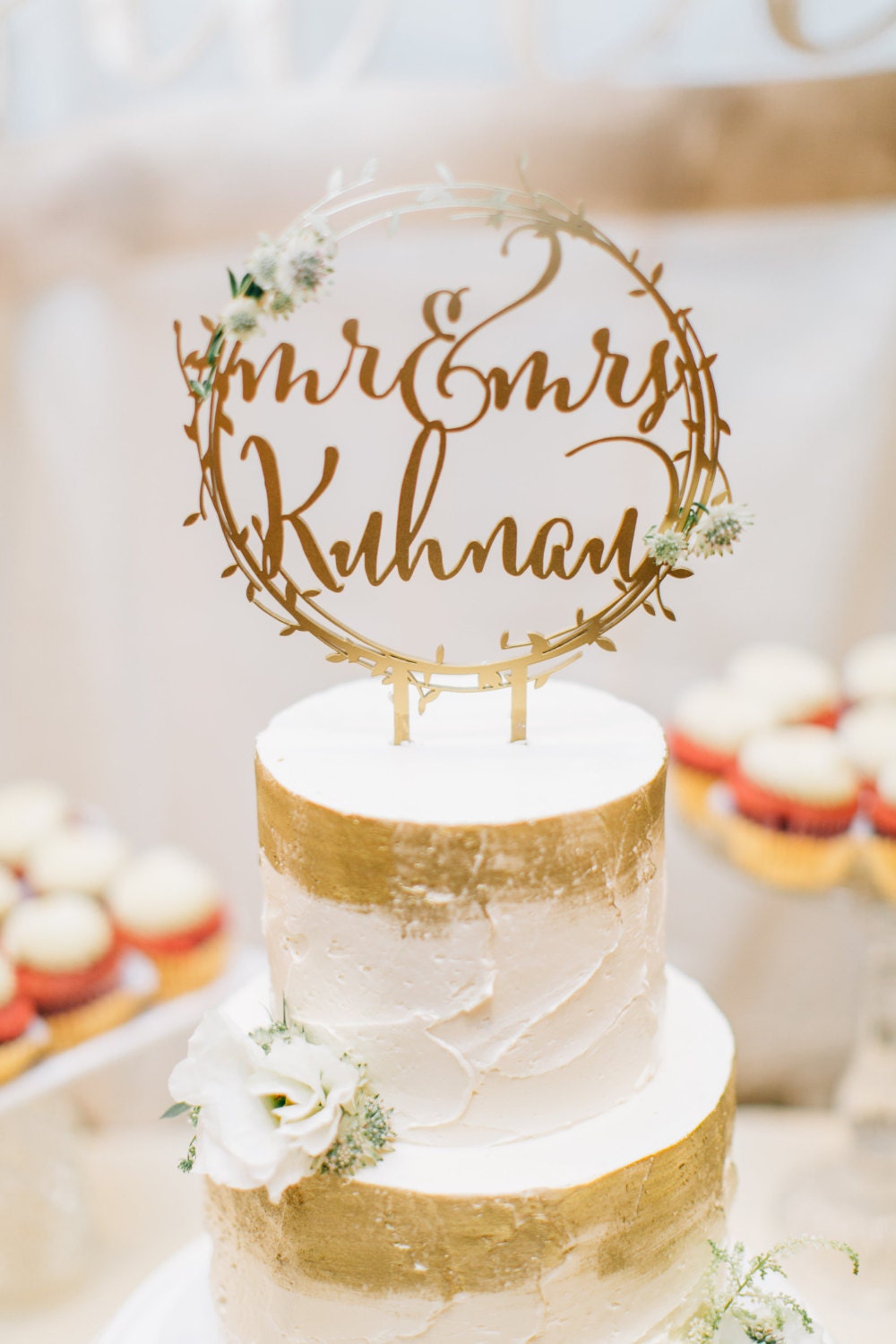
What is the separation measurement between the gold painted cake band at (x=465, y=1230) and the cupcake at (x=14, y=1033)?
71cm

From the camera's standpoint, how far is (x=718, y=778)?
2.16 metres

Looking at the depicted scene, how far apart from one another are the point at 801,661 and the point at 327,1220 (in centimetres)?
154

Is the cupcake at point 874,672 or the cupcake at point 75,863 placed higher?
the cupcake at point 874,672

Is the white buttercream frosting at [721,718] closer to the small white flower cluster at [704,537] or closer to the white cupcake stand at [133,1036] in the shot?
Answer: the white cupcake stand at [133,1036]

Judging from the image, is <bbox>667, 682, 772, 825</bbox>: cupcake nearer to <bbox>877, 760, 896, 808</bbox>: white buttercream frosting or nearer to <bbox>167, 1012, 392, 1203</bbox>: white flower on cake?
<bbox>877, 760, 896, 808</bbox>: white buttercream frosting

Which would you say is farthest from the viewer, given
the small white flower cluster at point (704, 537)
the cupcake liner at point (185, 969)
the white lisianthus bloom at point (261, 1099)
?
the cupcake liner at point (185, 969)

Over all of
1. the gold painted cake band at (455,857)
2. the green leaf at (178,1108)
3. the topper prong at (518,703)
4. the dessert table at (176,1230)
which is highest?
the topper prong at (518,703)

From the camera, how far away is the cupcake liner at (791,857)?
6.34 ft

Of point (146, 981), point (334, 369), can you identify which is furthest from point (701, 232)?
point (146, 981)

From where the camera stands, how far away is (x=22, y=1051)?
176cm

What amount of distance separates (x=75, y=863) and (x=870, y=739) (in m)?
1.35

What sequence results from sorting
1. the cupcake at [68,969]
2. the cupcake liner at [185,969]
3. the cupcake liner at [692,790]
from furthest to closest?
the cupcake liner at [692,790] < the cupcake liner at [185,969] < the cupcake at [68,969]

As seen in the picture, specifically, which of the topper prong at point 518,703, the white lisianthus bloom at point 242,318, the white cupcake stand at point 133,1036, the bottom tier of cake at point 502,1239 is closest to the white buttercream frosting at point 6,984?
the white cupcake stand at point 133,1036

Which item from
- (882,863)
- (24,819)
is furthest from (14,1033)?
(882,863)
